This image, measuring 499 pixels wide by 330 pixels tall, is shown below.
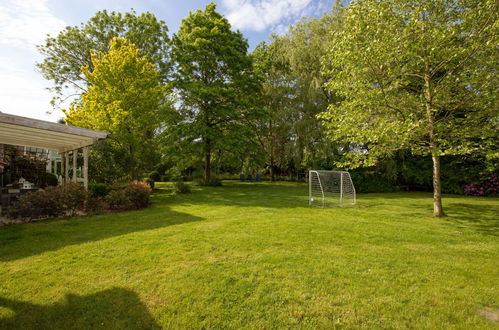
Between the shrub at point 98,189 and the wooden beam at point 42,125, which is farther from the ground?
the wooden beam at point 42,125

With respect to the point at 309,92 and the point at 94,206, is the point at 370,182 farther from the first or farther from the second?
the point at 94,206

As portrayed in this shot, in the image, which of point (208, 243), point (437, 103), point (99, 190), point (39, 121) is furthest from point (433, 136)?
point (99, 190)

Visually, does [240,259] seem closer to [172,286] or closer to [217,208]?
[172,286]

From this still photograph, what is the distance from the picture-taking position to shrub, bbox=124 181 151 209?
30.6ft

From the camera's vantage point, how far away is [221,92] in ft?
54.6

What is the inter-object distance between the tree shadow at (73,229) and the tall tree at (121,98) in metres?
5.46

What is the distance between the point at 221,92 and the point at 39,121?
38.7 feet

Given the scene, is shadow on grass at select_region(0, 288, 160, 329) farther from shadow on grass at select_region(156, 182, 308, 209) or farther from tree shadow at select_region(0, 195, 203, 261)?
shadow on grass at select_region(156, 182, 308, 209)

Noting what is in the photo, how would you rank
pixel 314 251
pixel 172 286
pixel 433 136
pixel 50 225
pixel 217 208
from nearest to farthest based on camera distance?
pixel 172 286 < pixel 314 251 < pixel 50 225 < pixel 433 136 < pixel 217 208

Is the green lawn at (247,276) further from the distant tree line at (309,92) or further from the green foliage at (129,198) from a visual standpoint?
the distant tree line at (309,92)

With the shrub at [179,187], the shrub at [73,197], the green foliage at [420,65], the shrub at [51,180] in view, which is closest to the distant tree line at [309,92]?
the green foliage at [420,65]

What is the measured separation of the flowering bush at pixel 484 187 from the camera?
13797 millimetres

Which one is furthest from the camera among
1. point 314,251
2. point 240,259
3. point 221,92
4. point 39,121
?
point 221,92

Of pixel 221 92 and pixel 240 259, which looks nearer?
pixel 240 259
